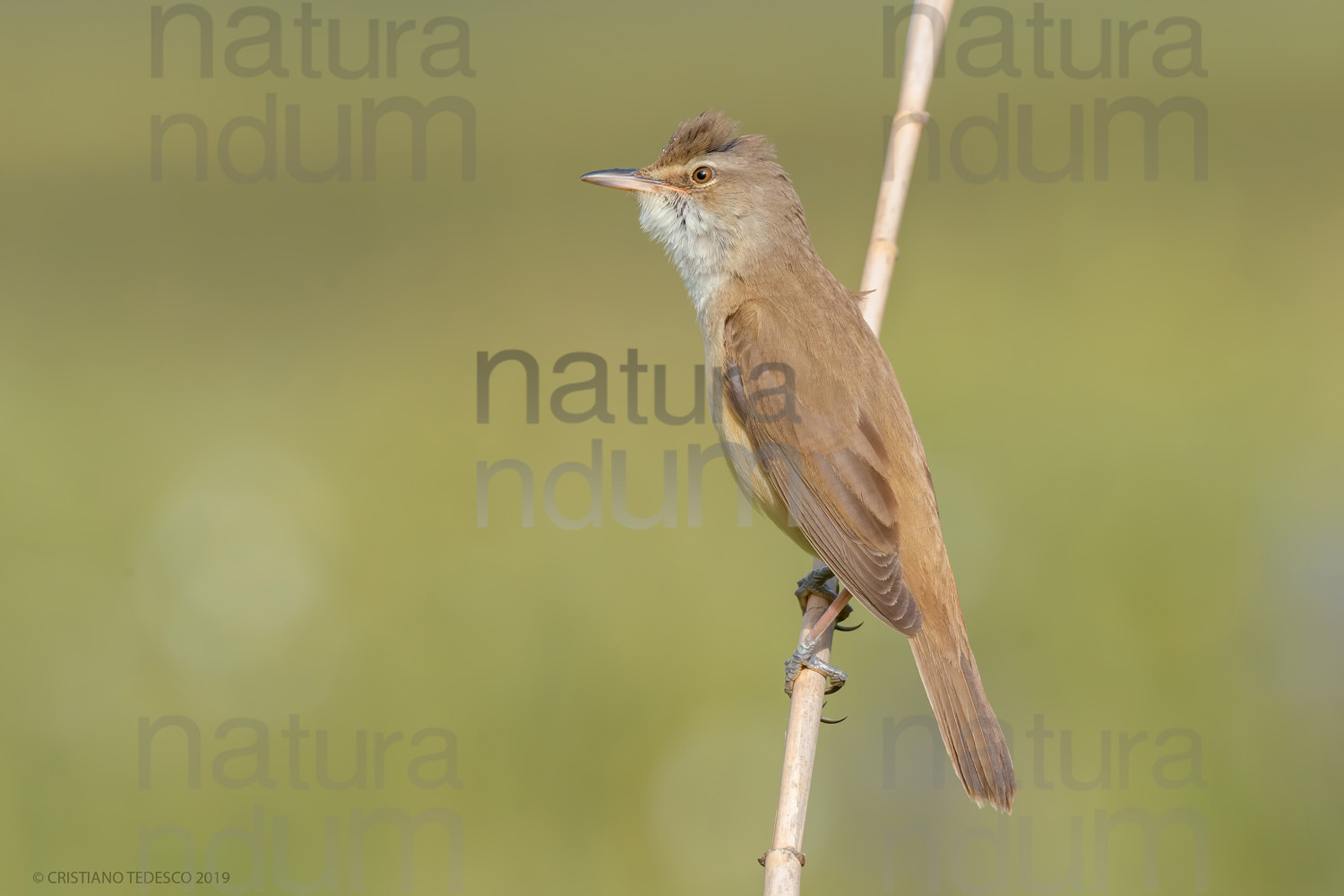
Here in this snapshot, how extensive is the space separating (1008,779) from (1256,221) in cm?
595

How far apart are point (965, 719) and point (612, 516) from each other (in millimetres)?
2498

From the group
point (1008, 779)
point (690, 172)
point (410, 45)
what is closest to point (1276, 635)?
point (1008, 779)

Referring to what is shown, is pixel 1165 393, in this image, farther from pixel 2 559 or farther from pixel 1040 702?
pixel 2 559

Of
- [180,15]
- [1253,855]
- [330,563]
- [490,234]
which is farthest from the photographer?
[180,15]

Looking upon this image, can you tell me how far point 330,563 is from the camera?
4938 mm

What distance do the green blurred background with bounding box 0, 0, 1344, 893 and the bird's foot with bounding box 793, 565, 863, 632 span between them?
0.38 metres

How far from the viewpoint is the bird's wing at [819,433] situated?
338 centimetres

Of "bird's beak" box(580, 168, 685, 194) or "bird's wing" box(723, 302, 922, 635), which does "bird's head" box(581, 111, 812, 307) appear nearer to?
"bird's beak" box(580, 168, 685, 194)

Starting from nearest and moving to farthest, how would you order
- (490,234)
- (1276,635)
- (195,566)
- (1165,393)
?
(1276,635)
(195,566)
(1165,393)
(490,234)

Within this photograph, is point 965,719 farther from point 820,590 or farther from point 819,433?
point 819,433

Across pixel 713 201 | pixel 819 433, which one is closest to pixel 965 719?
pixel 819 433

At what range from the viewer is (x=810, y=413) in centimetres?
351

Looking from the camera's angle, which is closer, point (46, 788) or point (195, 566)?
point (46, 788)

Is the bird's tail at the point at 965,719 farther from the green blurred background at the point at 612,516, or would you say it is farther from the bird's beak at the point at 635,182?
the bird's beak at the point at 635,182
